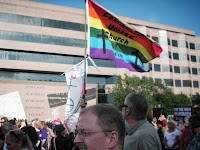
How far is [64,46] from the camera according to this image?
31875 millimetres

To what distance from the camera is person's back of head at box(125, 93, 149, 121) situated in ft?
8.67

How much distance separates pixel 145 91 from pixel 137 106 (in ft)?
92.2

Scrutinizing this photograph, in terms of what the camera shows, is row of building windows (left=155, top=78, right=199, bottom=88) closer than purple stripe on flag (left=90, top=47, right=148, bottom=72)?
No

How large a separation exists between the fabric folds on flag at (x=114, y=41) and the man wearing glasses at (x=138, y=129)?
2.79 meters

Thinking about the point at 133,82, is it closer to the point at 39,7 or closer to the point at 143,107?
the point at 39,7

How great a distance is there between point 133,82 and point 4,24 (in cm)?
2178

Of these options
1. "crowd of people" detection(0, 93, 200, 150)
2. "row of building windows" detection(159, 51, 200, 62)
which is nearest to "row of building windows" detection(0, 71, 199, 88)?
"row of building windows" detection(159, 51, 200, 62)

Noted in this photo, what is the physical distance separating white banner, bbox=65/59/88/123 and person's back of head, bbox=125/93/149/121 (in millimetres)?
4056

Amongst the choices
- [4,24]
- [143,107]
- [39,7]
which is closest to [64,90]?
[4,24]

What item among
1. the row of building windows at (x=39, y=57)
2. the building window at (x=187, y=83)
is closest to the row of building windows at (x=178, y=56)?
the building window at (x=187, y=83)

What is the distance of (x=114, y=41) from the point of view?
5.77 m

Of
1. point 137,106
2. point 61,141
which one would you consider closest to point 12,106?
point 61,141

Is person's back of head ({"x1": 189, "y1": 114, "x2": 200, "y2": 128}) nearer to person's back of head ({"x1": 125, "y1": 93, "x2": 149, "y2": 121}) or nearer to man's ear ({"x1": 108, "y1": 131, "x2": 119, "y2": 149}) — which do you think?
person's back of head ({"x1": 125, "y1": 93, "x2": 149, "y2": 121})

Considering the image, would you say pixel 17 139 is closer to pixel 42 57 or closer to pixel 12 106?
pixel 12 106
